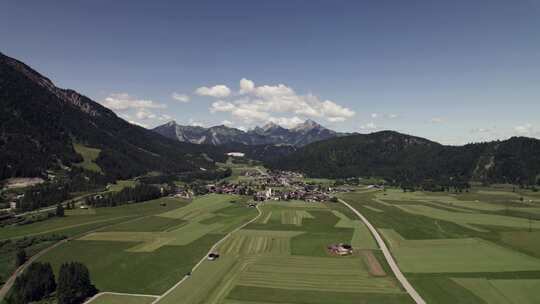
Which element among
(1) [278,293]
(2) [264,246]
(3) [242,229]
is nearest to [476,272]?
(1) [278,293]

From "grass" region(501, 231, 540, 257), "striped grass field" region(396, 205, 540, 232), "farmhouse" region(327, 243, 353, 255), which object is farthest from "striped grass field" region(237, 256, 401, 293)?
"striped grass field" region(396, 205, 540, 232)

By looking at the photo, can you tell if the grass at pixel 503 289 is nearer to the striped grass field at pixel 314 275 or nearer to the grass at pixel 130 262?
the striped grass field at pixel 314 275

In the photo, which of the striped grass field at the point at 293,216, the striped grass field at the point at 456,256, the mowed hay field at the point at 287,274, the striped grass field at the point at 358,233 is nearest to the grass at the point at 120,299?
the mowed hay field at the point at 287,274

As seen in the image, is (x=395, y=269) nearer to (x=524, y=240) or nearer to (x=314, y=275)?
(x=314, y=275)

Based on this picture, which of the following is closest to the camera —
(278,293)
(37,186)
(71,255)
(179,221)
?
(278,293)

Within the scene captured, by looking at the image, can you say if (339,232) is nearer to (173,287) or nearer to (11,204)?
(173,287)

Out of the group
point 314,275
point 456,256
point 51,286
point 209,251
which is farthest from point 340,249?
point 51,286
